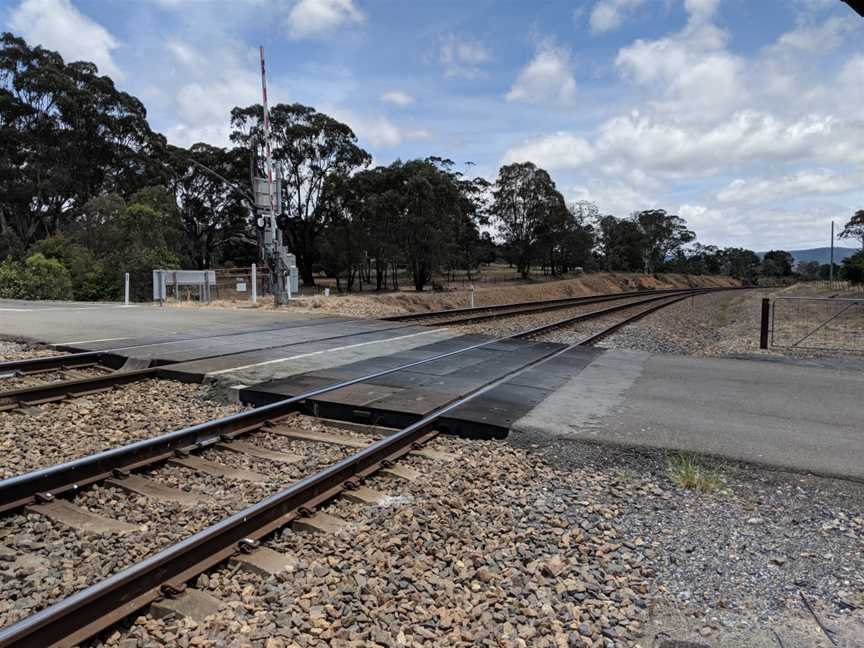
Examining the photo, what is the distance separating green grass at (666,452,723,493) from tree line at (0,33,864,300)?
21.4 metres

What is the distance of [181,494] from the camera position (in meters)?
4.32

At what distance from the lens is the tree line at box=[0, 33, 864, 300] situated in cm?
3456

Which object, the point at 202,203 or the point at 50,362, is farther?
the point at 202,203

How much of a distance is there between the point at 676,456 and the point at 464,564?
2.74 meters

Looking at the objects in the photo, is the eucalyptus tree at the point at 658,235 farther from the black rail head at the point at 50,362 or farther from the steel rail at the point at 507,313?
the black rail head at the point at 50,362

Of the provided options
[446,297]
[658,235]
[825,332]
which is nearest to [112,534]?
[825,332]

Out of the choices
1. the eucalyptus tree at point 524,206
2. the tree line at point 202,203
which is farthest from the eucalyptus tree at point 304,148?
the eucalyptus tree at point 524,206

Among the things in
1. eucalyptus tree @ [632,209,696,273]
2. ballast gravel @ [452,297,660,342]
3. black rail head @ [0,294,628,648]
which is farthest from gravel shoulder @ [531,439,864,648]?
eucalyptus tree @ [632,209,696,273]

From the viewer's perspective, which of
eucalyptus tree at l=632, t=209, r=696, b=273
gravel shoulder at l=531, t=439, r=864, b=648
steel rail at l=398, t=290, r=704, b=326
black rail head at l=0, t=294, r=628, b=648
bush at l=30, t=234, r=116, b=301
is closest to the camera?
black rail head at l=0, t=294, r=628, b=648

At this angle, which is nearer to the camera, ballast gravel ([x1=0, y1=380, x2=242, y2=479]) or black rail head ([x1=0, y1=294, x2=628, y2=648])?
black rail head ([x1=0, y1=294, x2=628, y2=648])

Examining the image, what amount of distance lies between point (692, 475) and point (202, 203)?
57.0 metres

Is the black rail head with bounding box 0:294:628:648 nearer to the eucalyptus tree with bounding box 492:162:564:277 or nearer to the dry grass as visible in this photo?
the dry grass

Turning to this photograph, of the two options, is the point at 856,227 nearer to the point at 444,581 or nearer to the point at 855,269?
the point at 855,269

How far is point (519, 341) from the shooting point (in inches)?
536
